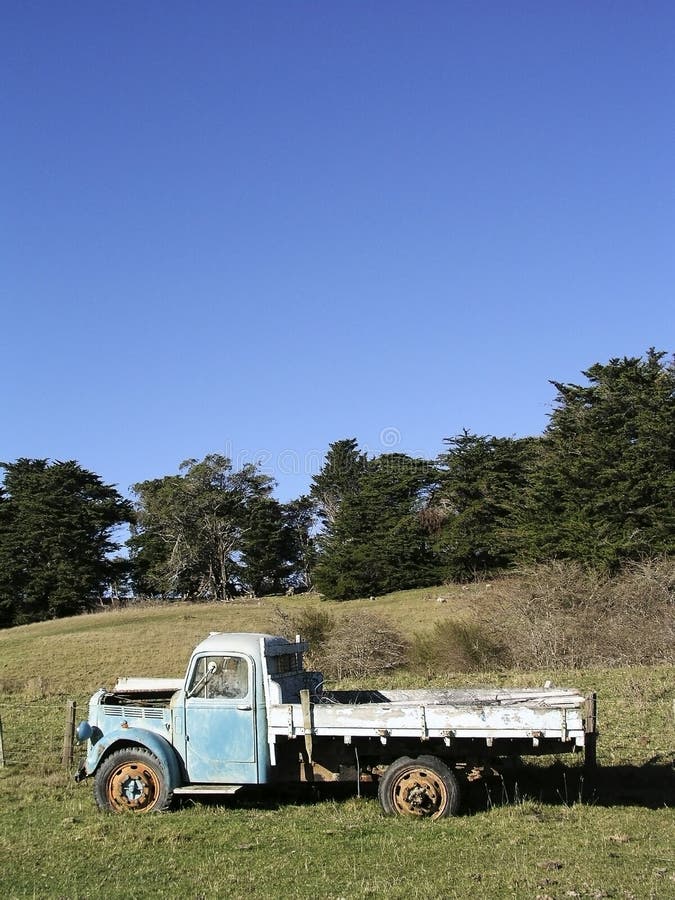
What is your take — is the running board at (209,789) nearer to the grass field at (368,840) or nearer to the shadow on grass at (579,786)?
the grass field at (368,840)

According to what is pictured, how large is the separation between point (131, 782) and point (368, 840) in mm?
3510

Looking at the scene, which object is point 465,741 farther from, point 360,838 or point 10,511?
point 10,511

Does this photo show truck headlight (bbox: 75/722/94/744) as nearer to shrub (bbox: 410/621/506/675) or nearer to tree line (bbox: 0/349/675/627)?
shrub (bbox: 410/621/506/675)

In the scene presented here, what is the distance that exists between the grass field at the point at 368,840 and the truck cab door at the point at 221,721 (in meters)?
0.52

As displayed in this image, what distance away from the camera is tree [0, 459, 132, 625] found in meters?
77.0

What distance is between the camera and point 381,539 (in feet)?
241

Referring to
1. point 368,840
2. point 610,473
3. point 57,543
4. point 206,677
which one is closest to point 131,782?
point 206,677

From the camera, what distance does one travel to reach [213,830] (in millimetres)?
10047

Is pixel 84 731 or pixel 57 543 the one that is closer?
pixel 84 731

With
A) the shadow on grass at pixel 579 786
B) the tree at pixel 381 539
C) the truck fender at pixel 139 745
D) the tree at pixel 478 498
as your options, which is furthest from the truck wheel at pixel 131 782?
A: the tree at pixel 381 539

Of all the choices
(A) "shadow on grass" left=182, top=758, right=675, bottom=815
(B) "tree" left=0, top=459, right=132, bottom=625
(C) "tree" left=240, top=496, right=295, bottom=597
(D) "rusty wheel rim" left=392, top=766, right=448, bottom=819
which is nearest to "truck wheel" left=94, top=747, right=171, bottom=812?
(A) "shadow on grass" left=182, top=758, right=675, bottom=815

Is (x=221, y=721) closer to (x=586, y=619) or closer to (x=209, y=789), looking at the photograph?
(x=209, y=789)

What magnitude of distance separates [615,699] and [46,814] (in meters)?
12.1

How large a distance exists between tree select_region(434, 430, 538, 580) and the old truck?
53734 mm
